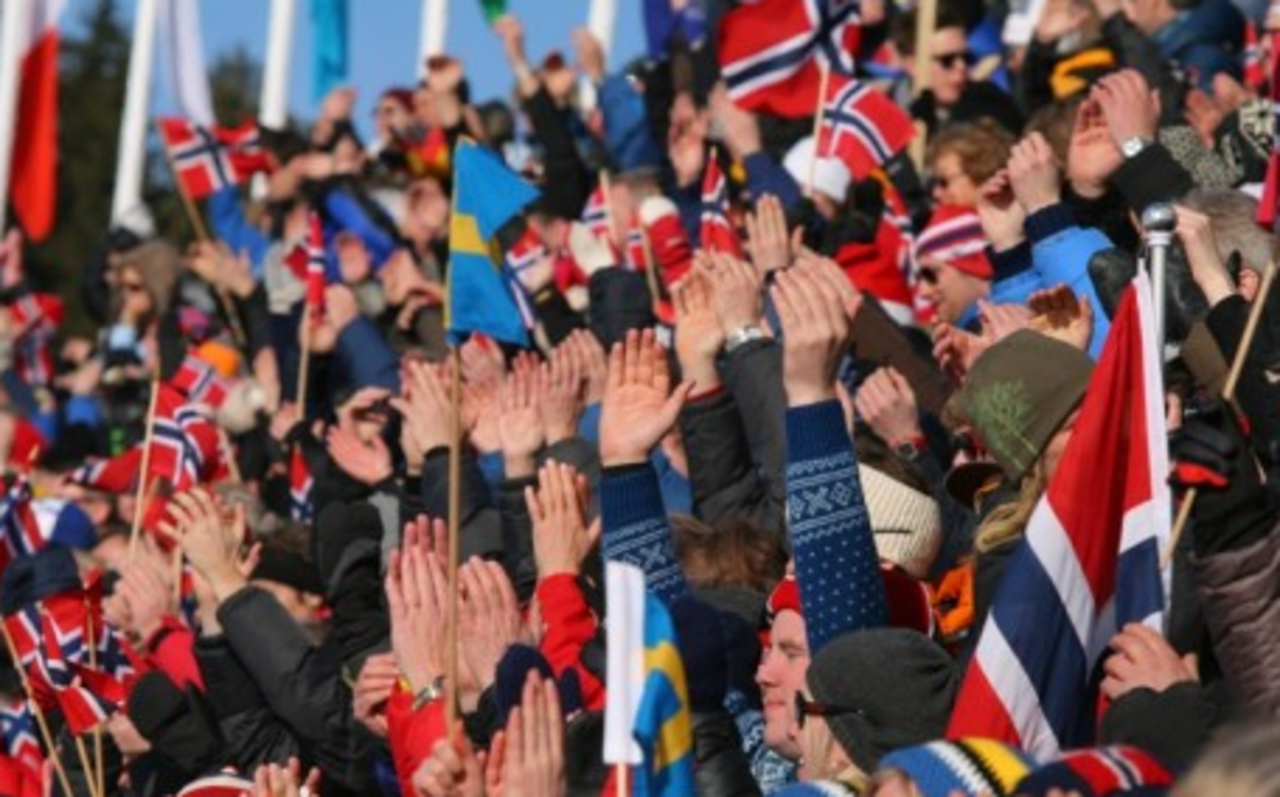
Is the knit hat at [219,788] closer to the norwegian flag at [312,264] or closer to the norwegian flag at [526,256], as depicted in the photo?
the norwegian flag at [526,256]

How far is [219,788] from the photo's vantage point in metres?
8.93

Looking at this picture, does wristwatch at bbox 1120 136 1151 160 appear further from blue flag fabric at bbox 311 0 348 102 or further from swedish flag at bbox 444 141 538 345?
blue flag fabric at bbox 311 0 348 102

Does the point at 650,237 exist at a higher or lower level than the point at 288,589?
higher

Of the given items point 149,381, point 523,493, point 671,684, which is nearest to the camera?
point 671,684

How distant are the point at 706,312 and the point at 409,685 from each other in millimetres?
1943

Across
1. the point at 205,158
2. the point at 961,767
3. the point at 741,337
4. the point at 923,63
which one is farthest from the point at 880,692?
the point at 205,158

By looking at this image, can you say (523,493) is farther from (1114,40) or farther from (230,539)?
(1114,40)

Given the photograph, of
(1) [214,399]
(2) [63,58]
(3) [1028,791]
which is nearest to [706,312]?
(3) [1028,791]

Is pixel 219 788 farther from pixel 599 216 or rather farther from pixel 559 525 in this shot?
pixel 599 216

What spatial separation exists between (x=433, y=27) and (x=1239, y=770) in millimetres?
18353

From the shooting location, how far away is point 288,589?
11.7m

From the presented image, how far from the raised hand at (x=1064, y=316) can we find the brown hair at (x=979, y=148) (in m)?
2.44

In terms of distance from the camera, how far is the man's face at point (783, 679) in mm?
7613

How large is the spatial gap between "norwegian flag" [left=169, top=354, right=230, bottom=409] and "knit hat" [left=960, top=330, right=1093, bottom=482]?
7.67m
